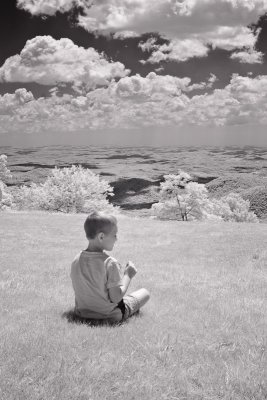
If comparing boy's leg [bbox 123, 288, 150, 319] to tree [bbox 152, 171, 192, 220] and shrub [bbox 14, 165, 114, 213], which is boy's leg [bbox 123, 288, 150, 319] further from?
tree [bbox 152, 171, 192, 220]

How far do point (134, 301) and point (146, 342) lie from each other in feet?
5.08

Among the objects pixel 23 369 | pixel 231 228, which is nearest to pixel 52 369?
pixel 23 369

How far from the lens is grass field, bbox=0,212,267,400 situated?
4711 millimetres

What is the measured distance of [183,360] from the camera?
18.0ft

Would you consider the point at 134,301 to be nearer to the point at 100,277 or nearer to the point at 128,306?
the point at 128,306

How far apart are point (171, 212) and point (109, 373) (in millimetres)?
87900

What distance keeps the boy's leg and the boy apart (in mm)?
20

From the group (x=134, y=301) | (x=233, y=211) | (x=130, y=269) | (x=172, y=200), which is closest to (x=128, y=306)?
(x=134, y=301)

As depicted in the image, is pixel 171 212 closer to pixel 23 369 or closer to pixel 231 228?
pixel 231 228

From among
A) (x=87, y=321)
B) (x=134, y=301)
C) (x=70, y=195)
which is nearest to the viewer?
(x=87, y=321)

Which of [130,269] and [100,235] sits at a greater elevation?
[100,235]

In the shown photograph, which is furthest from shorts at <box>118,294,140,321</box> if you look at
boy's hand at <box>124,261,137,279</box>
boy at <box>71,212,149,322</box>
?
boy's hand at <box>124,261,137,279</box>

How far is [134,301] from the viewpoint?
754cm

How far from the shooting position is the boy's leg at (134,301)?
732cm
